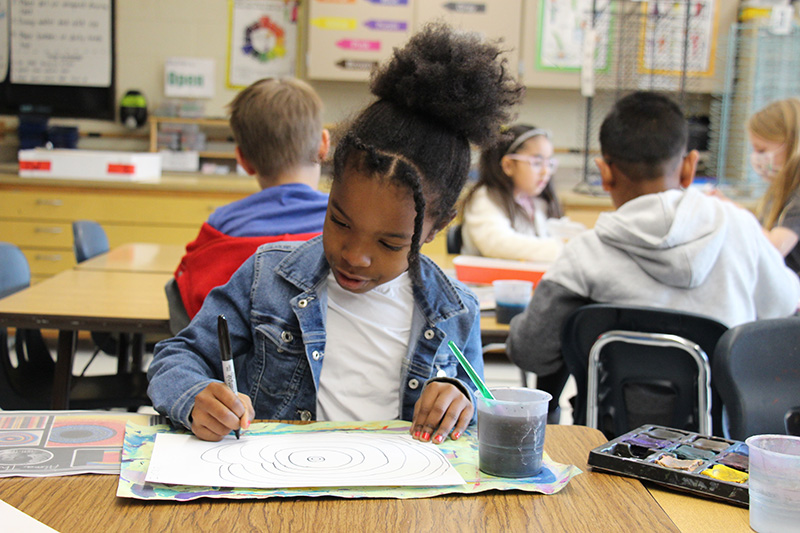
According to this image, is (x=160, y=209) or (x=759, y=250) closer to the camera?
(x=759, y=250)

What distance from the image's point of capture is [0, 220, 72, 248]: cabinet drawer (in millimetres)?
4016

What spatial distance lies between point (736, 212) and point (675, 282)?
0.20 metres

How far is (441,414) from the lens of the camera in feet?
3.02

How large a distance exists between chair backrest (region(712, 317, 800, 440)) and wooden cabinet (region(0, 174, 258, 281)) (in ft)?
10.2

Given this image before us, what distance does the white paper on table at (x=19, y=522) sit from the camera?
2.00 feet

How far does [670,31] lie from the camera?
4.32m

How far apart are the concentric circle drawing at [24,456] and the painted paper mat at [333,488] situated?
0.26ft

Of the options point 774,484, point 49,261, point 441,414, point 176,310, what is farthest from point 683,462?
point 49,261

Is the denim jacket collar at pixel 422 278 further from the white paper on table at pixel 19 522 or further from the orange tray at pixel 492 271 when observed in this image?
the orange tray at pixel 492 271

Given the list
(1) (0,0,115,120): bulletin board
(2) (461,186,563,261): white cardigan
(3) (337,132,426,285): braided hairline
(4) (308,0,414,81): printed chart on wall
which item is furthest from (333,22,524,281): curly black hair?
(1) (0,0,115,120): bulletin board

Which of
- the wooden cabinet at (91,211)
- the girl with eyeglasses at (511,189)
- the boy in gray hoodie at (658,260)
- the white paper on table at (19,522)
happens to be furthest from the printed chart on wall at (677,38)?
the white paper on table at (19,522)

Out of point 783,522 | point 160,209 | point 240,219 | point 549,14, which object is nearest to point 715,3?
point 549,14

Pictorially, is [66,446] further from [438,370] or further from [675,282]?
[675,282]

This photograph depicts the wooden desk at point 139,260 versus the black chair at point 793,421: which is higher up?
the wooden desk at point 139,260
